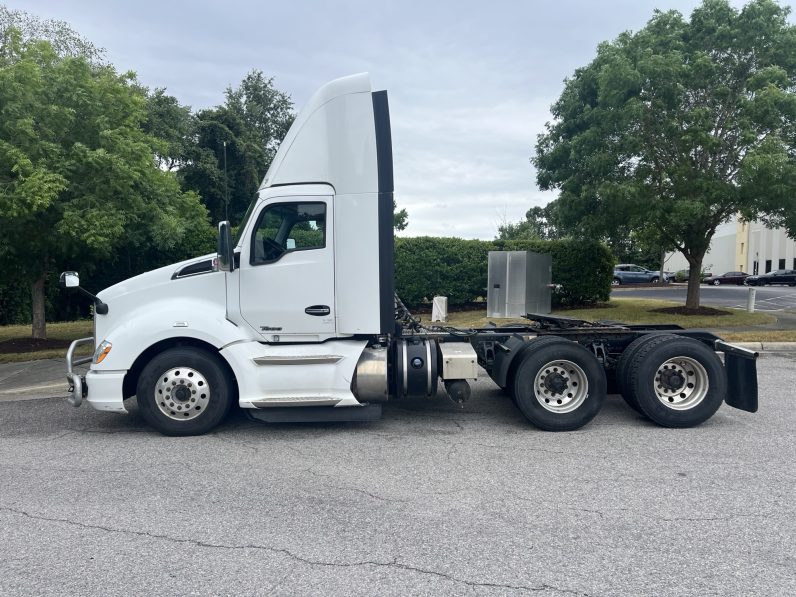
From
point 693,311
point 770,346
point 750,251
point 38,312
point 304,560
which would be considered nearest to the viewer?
point 304,560

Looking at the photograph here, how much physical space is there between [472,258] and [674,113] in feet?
22.3

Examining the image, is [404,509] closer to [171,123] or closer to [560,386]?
[560,386]

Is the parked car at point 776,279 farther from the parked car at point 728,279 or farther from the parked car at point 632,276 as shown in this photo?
the parked car at point 632,276

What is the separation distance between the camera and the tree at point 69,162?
10.4 meters

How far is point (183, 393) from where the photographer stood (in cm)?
605

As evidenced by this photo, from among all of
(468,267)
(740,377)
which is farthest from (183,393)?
(468,267)

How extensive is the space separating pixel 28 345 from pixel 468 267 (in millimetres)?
11890

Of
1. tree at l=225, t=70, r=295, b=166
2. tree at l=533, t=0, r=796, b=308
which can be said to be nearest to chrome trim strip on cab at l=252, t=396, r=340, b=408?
tree at l=533, t=0, r=796, b=308

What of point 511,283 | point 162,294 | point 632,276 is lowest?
point 632,276

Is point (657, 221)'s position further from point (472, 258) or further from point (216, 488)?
point (216, 488)

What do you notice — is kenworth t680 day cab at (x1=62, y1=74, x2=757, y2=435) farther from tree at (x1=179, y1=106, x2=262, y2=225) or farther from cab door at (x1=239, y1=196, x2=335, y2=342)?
tree at (x1=179, y1=106, x2=262, y2=225)

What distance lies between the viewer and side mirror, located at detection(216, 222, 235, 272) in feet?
19.3

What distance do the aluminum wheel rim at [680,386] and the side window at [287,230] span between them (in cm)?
394

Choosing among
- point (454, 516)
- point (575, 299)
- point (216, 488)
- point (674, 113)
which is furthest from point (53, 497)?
point (575, 299)
